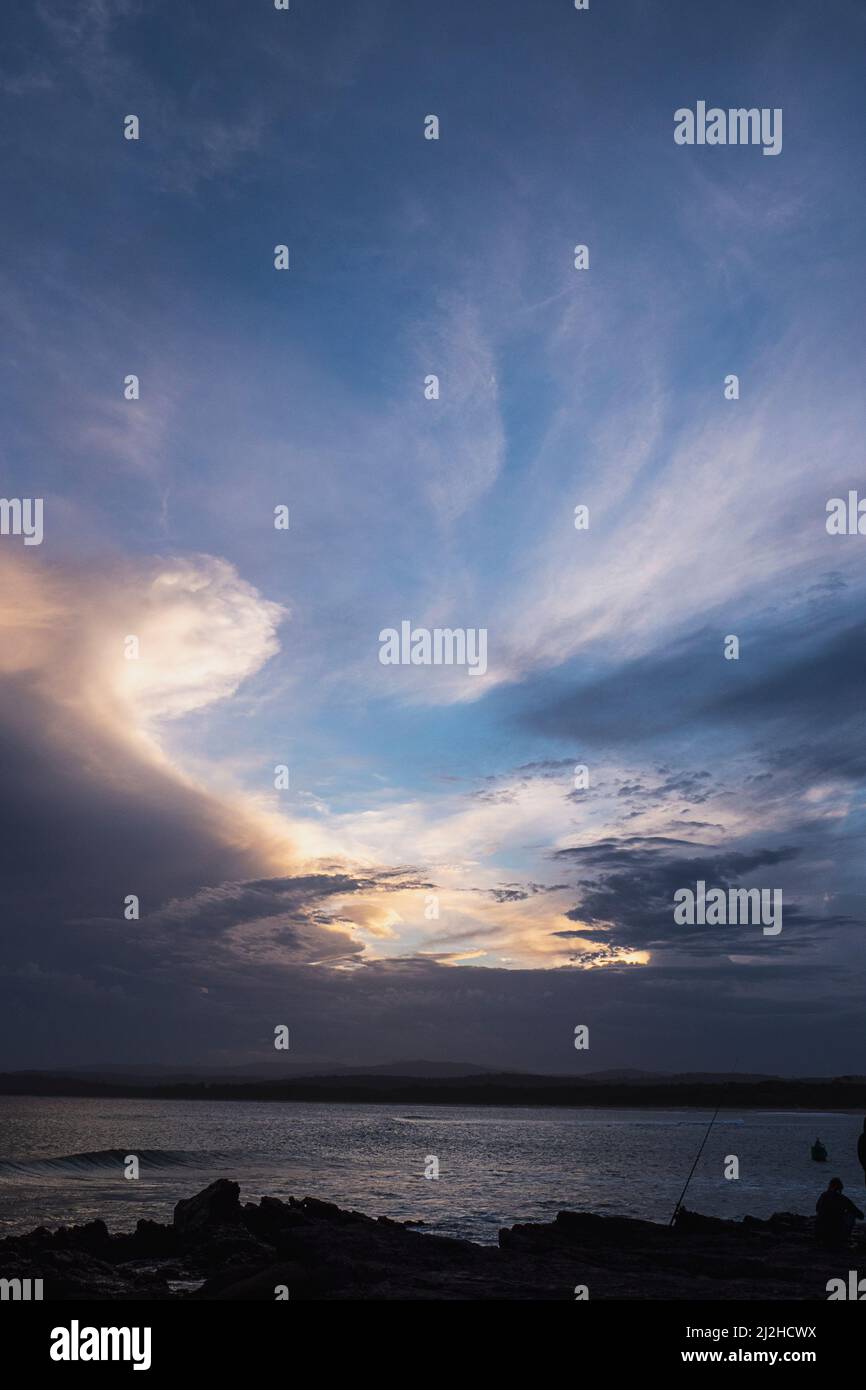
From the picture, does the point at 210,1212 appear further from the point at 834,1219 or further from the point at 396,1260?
the point at 834,1219

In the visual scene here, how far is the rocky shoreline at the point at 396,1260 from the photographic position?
17.6 metres

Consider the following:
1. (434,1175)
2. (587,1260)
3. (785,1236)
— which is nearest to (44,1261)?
(587,1260)

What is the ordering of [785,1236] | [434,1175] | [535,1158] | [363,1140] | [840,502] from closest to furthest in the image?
[840,502], [785,1236], [434,1175], [535,1158], [363,1140]

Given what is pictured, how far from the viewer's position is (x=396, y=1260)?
20.5 meters

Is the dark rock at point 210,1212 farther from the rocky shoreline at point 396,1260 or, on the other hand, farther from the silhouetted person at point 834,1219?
the silhouetted person at point 834,1219

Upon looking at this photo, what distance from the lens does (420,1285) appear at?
17859 mm

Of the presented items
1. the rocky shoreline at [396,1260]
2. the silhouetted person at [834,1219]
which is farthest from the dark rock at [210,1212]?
the silhouetted person at [834,1219]

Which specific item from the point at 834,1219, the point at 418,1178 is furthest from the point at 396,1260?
the point at 418,1178

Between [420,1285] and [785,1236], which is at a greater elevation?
[420,1285]

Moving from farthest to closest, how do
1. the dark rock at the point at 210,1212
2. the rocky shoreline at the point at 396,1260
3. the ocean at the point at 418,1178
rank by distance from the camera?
1. the ocean at the point at 418,1178
2. the dark rock at the point at 210,1212
3. the rocky shoreline at the point at 396,1260
